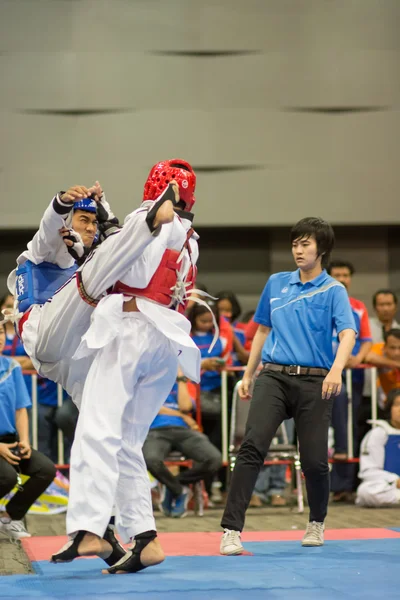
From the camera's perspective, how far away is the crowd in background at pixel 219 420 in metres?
6.76

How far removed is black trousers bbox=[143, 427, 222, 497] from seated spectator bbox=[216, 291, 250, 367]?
45.2 inches

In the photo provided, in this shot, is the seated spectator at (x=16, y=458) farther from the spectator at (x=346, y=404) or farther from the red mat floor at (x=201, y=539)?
the spectator at (x=346, y=404)

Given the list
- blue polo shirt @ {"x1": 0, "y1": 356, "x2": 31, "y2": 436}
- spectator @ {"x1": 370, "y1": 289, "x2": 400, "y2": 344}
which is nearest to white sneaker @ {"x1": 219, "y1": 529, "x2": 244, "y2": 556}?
blue polo shirt @ {"x1": 0, "y1": 356, "x2": 31, "y2": 436}

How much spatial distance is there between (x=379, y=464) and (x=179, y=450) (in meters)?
1.59

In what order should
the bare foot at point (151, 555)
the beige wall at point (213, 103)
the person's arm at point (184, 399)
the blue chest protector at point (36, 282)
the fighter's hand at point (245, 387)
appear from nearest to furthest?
the bare foot at point (151, 555)
the blue chest protector at point (36, 282)
the fighter's hand at point (245, 387)
the person's arm at point (184, 399)
the beige wall at point (213, 103)

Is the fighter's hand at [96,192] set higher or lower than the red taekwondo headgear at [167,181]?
lower

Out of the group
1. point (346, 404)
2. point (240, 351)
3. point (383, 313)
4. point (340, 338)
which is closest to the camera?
point (340, 338)

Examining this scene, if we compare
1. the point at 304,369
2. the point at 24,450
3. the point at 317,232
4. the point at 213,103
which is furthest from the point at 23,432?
the point at 213,103

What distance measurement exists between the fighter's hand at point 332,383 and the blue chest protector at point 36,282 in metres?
1.37

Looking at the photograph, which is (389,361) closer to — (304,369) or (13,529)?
(304,369)

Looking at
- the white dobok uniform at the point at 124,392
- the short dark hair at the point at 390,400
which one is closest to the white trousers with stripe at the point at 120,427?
the white dobok uniform at the point at 124,392

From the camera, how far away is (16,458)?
568 centimetres

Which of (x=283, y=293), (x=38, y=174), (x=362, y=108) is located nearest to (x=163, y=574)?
(x=283, y=293)

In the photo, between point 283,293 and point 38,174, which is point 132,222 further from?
point 38,174
